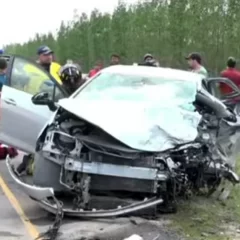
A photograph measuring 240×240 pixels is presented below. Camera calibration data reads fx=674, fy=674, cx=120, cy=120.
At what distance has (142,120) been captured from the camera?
25.3ft

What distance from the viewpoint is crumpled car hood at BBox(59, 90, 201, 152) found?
7328 mm

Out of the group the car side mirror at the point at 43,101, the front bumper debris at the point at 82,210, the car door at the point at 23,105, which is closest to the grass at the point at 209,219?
the front bumper debris at the point at 82,210

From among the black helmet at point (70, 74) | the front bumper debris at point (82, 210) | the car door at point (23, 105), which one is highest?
the black helmet at point (70, 74)

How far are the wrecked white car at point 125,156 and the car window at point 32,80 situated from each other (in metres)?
1.58

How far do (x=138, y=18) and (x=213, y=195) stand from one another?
29630mm

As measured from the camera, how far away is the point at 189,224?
291 inches

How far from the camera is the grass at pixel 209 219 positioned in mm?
7043

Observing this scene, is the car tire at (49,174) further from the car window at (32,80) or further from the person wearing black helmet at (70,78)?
the person wearing black helmet at (70,78)

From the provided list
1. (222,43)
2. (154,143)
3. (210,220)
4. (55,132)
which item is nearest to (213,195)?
(210,220)

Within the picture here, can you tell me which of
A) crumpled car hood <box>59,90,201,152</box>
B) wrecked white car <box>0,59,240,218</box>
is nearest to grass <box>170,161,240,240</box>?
wrecked white car <box>0,59,240,218</box>

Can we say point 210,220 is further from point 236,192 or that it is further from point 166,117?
point 236,192

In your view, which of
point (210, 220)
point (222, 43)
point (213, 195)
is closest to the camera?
point (210, 220)

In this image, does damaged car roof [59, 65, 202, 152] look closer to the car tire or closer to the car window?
the car tire

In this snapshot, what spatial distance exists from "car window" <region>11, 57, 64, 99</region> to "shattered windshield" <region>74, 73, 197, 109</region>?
2.90 ft
